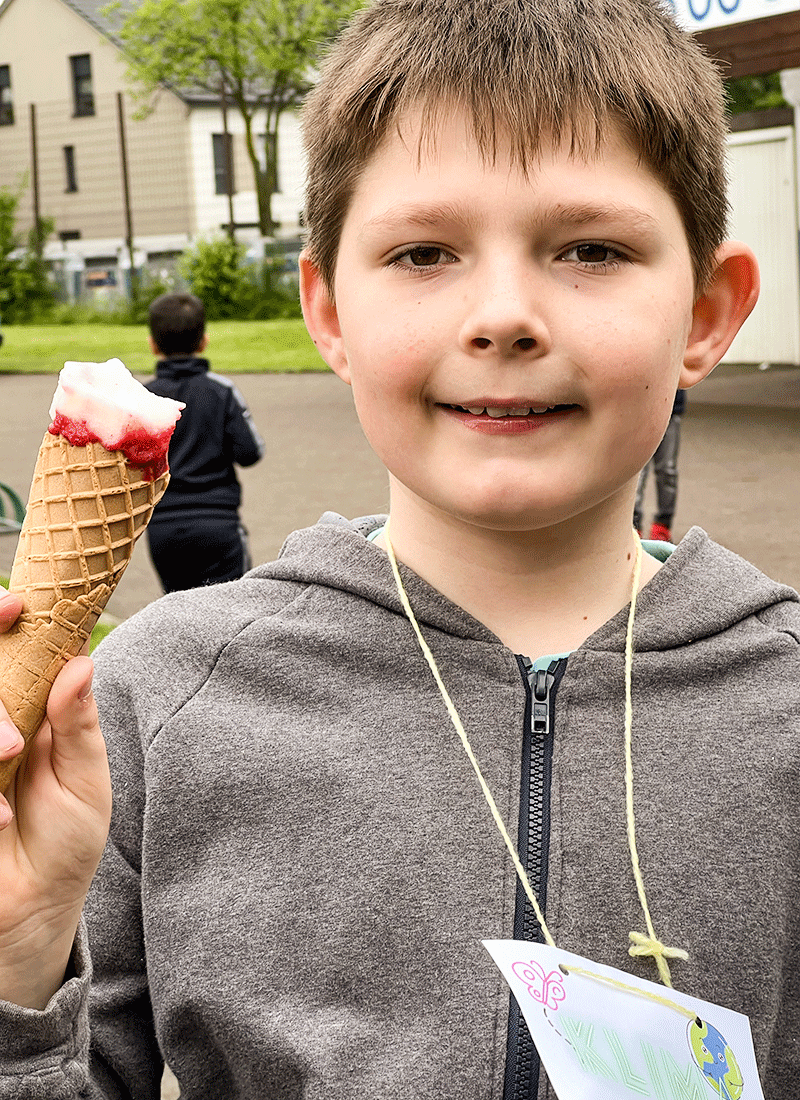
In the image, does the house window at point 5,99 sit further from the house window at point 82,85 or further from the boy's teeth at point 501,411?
the boy's teeth at point 501,411

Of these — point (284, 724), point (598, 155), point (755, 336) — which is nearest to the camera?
point (598, 155)

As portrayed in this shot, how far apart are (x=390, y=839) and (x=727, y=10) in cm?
1213

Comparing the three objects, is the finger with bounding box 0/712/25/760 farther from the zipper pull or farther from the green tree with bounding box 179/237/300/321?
the green tree with bounding box 179/237/300/321

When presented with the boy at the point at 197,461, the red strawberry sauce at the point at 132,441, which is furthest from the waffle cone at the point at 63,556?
the boy at the point at 197,461

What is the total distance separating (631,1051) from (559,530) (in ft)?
2.19

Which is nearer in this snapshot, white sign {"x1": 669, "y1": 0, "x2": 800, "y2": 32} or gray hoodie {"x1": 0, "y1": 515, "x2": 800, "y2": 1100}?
gray hoodie {"x1": 0, "y1": 515, "x2": 800, "y2": 1100}

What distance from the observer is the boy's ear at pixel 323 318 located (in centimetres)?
187

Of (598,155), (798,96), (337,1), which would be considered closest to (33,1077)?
(598,155)

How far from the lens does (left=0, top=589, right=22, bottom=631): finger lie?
1.49m

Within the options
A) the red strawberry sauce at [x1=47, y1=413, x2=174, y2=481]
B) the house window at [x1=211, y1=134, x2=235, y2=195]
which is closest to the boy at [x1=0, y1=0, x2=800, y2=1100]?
the red strawberry sauce at [x1=47, y1=413, x2=174, y2=481]

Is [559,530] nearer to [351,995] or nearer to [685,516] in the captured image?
[351,995]

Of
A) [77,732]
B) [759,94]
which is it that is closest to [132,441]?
[77,732]

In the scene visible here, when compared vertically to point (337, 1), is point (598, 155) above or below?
below

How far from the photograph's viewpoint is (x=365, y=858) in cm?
168
